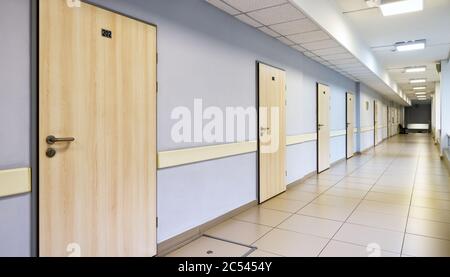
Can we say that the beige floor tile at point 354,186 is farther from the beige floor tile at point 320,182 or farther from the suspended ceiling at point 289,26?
the suspended ceiling at point 289,26

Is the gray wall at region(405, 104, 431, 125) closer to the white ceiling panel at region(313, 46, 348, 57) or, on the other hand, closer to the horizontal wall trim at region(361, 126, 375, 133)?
the horizontal wall trim at region(361, 126, 375, 133)

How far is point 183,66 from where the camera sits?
2988mm

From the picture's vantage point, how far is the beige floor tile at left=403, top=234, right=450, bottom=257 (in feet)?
8.65

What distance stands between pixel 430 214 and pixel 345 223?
1252 millimetres

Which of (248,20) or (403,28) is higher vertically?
(403,28)

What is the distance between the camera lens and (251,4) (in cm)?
338

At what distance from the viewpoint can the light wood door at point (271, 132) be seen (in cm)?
440

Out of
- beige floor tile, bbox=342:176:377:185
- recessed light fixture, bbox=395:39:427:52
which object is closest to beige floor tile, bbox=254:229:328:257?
beige floor tile, bbox=342:176:377:185

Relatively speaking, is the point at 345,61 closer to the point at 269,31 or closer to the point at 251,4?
the point at 269,31

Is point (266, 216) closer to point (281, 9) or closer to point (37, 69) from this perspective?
point (281, 9)

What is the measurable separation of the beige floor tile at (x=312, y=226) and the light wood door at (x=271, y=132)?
2.89ft

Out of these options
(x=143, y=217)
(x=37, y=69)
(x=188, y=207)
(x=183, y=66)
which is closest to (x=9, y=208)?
(x=37, y=69)

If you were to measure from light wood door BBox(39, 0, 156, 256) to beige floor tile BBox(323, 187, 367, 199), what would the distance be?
3.34 m

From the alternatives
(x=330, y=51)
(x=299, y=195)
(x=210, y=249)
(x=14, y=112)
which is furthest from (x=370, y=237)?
(x=330, y=51)
